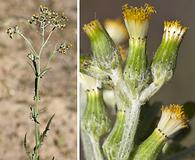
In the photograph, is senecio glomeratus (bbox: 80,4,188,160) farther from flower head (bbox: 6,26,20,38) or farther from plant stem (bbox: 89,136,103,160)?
flower head (bbox: 6,26,20,38)

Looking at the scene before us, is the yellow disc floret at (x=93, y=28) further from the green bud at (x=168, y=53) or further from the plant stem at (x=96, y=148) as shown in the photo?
the plant stem at (x=96, y=148)

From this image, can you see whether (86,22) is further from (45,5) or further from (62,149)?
(62,149)

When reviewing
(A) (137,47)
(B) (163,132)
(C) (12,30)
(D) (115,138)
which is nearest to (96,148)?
(D) (115,138)

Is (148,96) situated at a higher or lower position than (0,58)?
lower

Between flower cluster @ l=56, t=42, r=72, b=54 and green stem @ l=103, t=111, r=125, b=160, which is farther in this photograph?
flower cluster @ l=56, t=42, r=72, b=54

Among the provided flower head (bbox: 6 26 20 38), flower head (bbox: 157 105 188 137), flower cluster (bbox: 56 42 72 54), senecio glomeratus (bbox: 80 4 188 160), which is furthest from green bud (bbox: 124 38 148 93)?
flower head (bbox: 6 26 20 38)

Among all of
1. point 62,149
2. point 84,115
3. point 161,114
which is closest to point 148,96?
point 161,114
